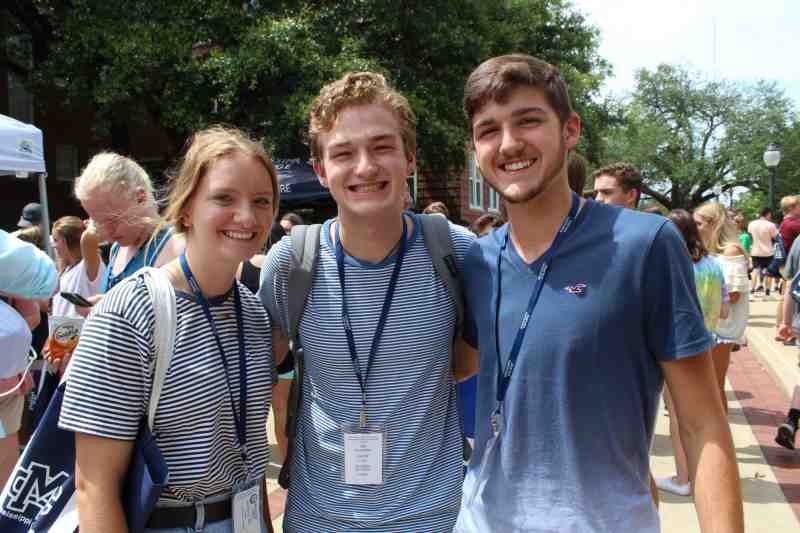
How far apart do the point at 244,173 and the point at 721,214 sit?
6.19 metres

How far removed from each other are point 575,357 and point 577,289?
171mm

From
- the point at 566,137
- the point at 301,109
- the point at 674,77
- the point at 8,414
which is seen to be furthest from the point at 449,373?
the point at 674,77

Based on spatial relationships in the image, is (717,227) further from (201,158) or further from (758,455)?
(201,158)

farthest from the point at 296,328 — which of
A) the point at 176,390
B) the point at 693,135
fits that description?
the point at 693,135

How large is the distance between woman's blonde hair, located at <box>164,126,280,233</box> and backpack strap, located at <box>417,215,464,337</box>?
57 centimetres

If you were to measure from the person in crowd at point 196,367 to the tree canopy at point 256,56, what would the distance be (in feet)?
39.6

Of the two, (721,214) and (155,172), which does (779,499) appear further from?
(155,172)

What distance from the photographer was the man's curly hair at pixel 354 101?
7.77ft

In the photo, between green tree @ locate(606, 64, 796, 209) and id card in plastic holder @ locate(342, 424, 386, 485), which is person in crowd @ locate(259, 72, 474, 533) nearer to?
id card in plastic holder @ locate(342, 424, 386, 485)

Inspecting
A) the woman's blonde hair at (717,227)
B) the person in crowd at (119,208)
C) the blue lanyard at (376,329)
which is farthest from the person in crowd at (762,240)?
the blue lanyard at (376,329)

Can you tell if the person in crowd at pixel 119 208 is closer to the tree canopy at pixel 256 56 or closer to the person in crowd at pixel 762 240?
the tree canopy at pixel 256 56

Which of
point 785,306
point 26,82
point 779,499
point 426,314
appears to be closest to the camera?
point 426,314

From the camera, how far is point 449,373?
2.39m

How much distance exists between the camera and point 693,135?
61.9 metres
